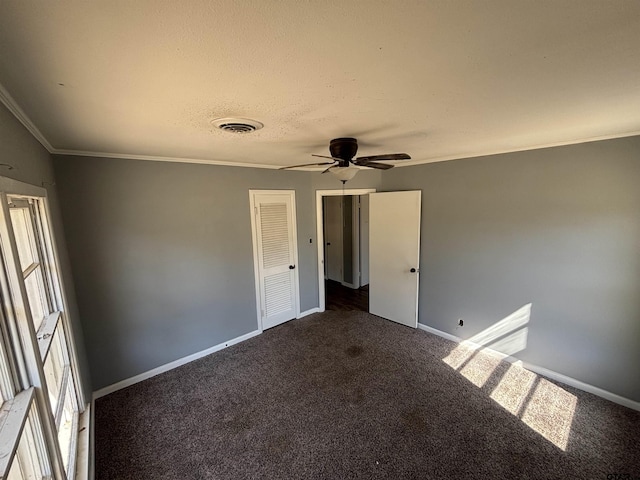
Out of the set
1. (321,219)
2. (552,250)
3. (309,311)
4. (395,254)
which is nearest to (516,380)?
(552,250)

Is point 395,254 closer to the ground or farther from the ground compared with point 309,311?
farther from the ground

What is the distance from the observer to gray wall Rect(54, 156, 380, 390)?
2436 mm

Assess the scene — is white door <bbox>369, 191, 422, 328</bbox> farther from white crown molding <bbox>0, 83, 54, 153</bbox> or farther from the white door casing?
white crown molding <bbox>0, 83, 54, 153</bbox>

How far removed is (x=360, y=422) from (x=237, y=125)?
2414 millimetres

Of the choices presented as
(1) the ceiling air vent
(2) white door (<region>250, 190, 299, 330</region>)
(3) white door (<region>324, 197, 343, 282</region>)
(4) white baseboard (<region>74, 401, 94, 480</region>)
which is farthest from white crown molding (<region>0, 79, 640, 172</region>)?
(3) white door (<region>324, 197, 343, 282</region>)

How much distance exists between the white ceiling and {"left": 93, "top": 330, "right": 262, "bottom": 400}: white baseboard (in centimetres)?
228

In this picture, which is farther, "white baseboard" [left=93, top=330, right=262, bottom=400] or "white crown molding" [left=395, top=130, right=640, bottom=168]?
"white baseboard" [left=93, top=330, right=262, bottom=400]

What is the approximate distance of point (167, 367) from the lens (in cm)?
296

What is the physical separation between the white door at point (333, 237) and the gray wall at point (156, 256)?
219cm

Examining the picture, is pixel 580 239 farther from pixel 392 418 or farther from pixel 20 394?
pixel 20 394

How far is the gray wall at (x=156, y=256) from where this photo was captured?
2.44 metres

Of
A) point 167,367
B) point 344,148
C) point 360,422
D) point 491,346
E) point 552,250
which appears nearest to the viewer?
point 344,148

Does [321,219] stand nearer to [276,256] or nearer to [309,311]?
[276,256]

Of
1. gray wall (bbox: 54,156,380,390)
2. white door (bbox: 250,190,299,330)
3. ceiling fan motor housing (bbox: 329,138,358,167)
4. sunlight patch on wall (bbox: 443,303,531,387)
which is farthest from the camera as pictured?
white door (bbox: 250,190,299,330)
